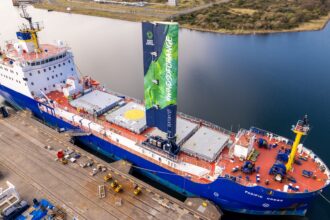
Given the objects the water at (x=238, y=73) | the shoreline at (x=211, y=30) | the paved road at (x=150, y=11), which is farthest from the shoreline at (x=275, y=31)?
the paved road at (x=150, y=11)

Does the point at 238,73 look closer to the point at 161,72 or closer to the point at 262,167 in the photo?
the point at 262,167

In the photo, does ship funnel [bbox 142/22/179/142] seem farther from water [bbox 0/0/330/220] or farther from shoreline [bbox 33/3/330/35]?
shoreline [bbox 33/3/330/35]

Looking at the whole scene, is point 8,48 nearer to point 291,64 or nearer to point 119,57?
point 119,57

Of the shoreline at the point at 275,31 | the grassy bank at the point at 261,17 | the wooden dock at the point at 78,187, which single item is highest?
the grassy bank at the point at 261,17

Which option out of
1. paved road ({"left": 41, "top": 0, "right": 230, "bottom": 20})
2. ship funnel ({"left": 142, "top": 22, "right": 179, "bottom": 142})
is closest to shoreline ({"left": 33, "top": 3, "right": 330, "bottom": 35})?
paved road ({"left": 41, "top": 0, "right": 230, "bottom": 20})

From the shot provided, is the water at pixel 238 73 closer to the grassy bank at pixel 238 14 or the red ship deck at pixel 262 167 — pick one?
the red ship deck at pixel 262 167

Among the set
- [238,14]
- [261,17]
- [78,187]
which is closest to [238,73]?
[78,187]
